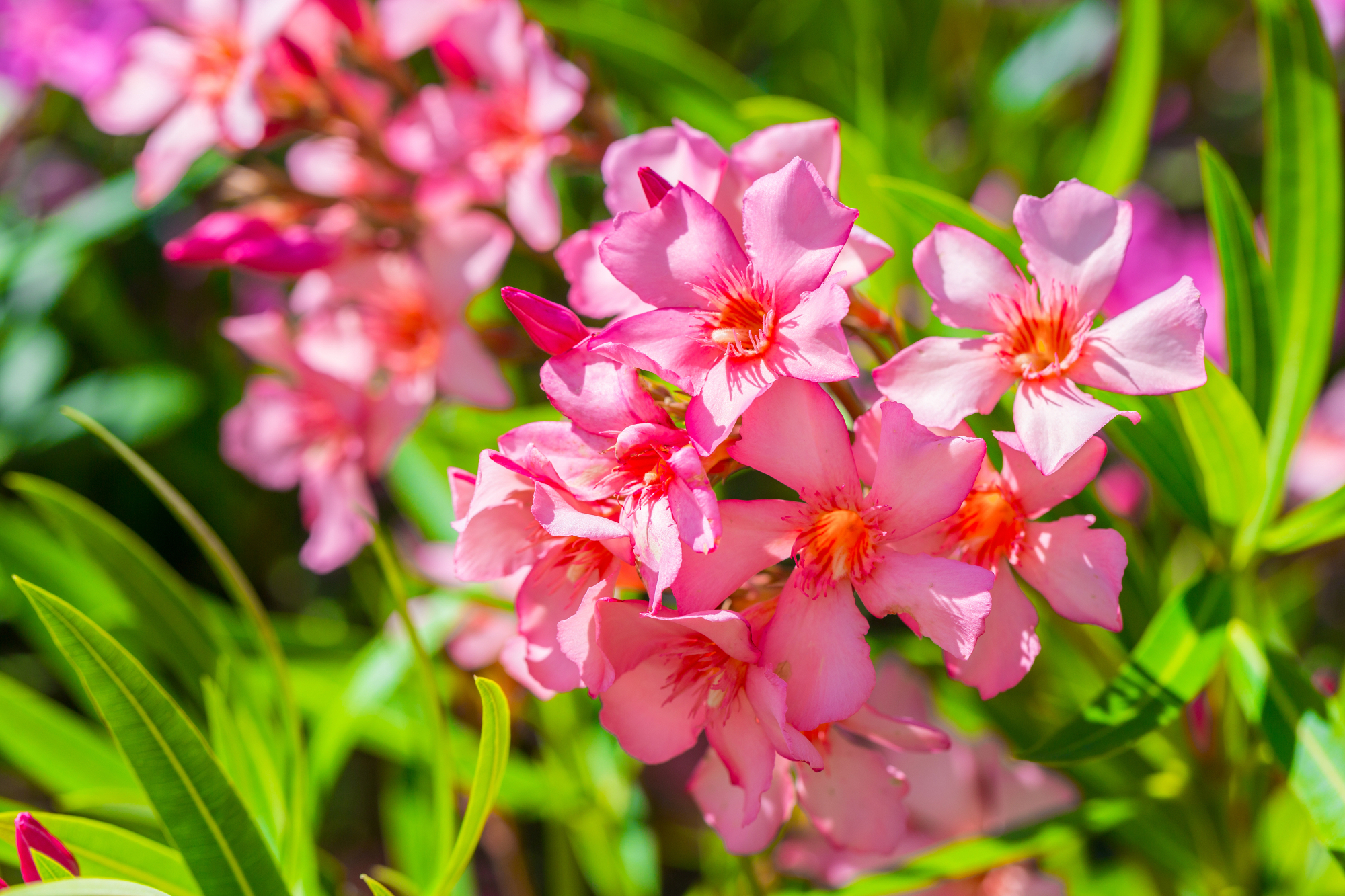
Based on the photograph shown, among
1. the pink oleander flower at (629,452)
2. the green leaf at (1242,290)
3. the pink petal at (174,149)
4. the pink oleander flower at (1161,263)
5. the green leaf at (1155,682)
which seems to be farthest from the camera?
the pink oleander flower at (1161,263)

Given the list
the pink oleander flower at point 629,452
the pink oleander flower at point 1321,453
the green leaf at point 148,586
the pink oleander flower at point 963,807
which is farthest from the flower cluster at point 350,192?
the pink oleander flower at point 1321,453

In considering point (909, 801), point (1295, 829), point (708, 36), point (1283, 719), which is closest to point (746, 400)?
point (1283, 719)

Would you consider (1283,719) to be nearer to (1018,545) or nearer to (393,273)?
(1018,545)

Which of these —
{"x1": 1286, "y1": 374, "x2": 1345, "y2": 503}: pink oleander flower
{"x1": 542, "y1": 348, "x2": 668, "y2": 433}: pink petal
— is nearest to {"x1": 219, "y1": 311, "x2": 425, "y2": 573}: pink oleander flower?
{"x1": 542, "y1": 348, "x2": 668, "y2": 433}: pink petal

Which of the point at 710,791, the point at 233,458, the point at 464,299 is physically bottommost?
the point at 233,458


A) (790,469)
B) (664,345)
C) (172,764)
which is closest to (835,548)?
(790,469)

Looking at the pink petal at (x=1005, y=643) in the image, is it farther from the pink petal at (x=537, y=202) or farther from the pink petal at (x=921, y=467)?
the pink petal at (x=537, y=202)
